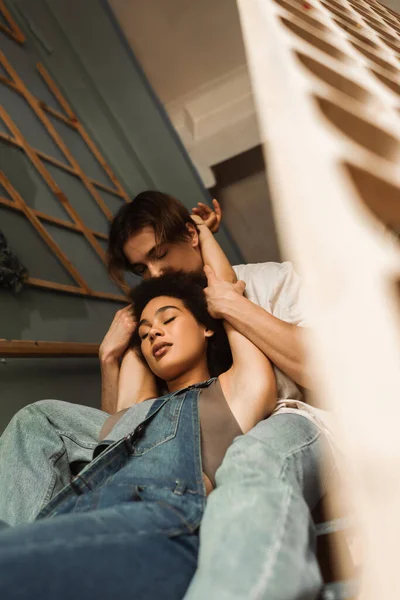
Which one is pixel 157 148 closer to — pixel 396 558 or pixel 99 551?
pixel 99 551

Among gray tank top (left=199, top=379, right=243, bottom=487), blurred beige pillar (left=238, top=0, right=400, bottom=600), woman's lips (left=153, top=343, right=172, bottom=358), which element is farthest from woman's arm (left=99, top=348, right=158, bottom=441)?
blurred beige pillar (left=238, top=0, right=400, bottom=600)

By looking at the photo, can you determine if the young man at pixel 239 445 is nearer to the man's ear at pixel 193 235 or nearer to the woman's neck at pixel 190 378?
the man's ear at pixel 193 235

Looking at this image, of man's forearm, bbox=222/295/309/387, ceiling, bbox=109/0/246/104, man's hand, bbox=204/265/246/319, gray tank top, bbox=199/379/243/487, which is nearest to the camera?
gray tank top, bbox=199/379/243/487

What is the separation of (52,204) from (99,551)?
1.67 meters

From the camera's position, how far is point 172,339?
0.88 metres

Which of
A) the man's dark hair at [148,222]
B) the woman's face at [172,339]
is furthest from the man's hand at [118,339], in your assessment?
the man's dark hair at [148,222]

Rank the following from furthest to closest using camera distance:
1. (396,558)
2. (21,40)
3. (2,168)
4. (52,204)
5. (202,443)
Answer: (21,40), (52,204), (2,168), (202,443), (396,558)

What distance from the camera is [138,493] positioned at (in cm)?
58

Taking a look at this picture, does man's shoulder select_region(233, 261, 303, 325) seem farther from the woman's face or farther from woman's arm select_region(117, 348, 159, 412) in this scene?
woman's arm select_region(117, 348, 159, 412)

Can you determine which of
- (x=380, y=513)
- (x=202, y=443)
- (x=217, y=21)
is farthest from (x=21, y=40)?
(x=380, y=513)

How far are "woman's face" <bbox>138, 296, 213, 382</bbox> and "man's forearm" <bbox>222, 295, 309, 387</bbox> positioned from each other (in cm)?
9

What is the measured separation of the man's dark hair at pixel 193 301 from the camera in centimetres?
96

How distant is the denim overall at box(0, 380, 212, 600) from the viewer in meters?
0.38

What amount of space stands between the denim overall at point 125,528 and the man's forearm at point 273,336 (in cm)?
19
